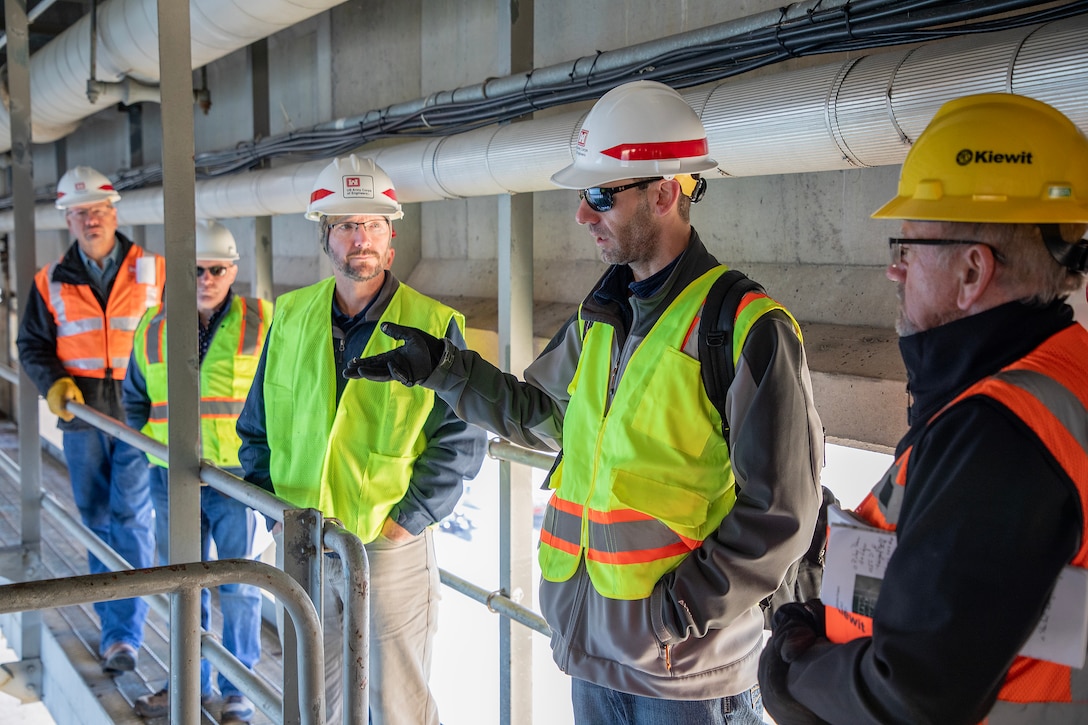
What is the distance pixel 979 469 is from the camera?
1.05m

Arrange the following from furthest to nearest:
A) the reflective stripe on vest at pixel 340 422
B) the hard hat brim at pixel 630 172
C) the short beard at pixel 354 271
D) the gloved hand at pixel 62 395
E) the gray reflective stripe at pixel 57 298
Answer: the gray reflective stripe at pixel 57 298
the gloved hand at pixel 62 395
the short beard at pixel 354 271
the reflective stripe on vest at pixel 340 422
the hard hat brim at pixel 630 172

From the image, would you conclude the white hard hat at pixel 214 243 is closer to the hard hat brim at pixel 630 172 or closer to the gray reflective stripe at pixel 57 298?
the gray reflective stripe at pixel 57 298

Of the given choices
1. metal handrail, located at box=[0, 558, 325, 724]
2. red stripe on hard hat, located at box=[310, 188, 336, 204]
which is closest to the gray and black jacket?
metal handrail, located at box=[0, 558, 325, 724]

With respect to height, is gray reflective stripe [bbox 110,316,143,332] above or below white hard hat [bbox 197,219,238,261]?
below

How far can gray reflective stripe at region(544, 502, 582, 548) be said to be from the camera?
1918 mm

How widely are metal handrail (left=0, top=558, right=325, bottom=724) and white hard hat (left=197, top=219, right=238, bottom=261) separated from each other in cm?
246

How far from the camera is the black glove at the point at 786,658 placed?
4.19 feet

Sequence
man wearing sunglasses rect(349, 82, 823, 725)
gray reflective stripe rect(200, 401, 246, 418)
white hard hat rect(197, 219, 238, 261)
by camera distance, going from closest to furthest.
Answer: man wearing sunglasses rect(349, 82, 823, 725), gray reflective stripe rect(200, 401, 246, 418), white hard hat rect(197, 219, 238, 261)

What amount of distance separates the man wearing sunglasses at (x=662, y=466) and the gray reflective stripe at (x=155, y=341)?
236 centimetres

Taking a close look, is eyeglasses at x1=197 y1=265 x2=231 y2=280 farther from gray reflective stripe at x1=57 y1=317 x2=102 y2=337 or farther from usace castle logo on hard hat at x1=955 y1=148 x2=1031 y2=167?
usace castle logo on hard hat at x1=955 y1=148 x2=1031 y2=167

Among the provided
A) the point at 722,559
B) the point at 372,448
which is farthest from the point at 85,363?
the point at 722,559

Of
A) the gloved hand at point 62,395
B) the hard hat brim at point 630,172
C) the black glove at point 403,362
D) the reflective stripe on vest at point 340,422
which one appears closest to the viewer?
the hard hat brim at point 630,172

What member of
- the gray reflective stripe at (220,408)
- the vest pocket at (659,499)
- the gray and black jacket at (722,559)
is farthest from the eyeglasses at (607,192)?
the gray reflective stripe at (220,408)

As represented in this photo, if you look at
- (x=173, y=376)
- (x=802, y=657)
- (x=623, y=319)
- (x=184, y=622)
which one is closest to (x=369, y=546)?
(x=173, y=376)
